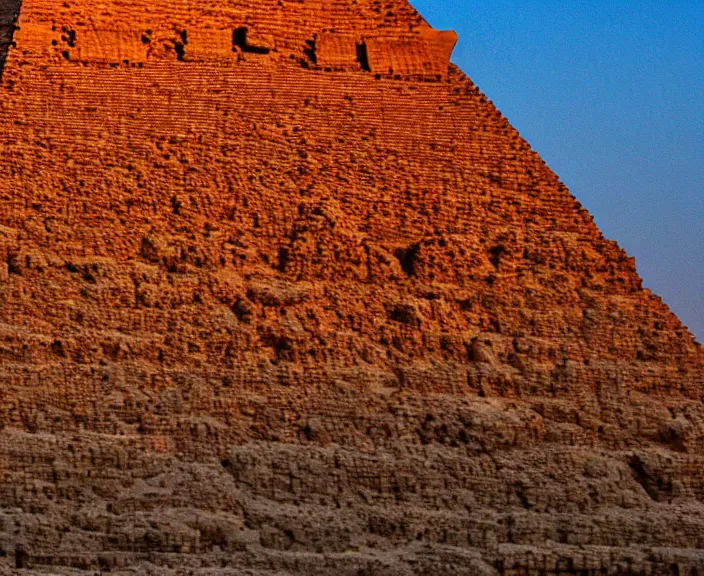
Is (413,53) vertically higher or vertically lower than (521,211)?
higher

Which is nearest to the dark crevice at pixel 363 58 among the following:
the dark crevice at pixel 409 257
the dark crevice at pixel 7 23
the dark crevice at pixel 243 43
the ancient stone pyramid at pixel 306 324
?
the ancient stone pyramid at pixel 306 324

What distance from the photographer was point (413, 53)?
27109 mm

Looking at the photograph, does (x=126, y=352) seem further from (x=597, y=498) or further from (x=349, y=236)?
(x=597, y=498)

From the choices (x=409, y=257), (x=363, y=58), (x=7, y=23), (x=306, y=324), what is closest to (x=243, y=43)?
(x=363, y=58)

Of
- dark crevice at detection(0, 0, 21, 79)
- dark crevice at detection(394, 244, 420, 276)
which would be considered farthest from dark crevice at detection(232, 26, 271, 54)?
dark crevice at detection(394, 244, 420, 276)

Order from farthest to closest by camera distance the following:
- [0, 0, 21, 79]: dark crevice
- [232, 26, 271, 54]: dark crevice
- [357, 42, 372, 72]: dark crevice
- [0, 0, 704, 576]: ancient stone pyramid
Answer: [357, 42, 372, 72]: dark crevice, [232, 26, 271, 54]: dark crevice, [0, 0, 21, 79]: dark crevice, [0, 0, 704, 576]: ancient stone pyramid

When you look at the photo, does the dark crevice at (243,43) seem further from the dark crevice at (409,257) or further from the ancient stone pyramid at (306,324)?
the dark crevice at (409,257)

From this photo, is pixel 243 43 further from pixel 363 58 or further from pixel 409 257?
pixel 409 257

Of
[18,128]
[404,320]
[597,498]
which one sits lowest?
[597,498]

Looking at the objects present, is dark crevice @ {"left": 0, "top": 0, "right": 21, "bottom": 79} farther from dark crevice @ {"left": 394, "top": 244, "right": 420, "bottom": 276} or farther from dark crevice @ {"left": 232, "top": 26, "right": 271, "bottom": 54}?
dark crevice @ {"left": 394, "top": 244, "right": 420, "bottom": 276}

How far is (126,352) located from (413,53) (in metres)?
4.84

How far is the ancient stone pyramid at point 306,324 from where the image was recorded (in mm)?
23969

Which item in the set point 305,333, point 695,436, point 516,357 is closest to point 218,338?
point 305,333

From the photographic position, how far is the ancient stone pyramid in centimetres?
2397
